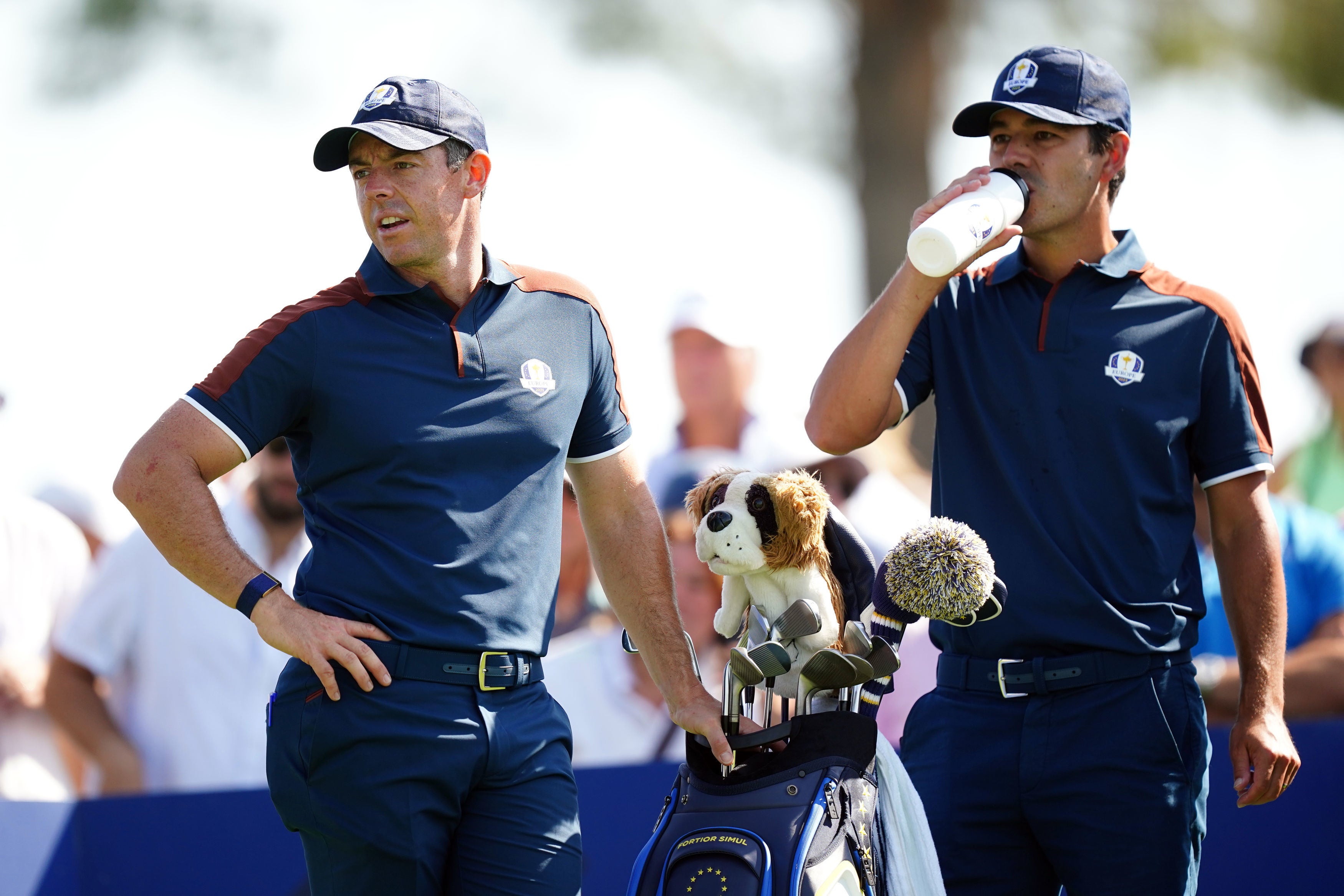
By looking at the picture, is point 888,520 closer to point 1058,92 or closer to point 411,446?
point 1058,92

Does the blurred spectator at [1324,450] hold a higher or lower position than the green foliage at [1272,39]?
lower

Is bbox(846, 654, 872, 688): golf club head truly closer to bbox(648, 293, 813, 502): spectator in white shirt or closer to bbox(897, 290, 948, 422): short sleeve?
bbox(897, 290, 948, 422): short sleeve

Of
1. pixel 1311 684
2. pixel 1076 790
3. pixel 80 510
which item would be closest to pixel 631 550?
pixel 1076 790

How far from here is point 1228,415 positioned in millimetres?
3318

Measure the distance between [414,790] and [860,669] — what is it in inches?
36.2

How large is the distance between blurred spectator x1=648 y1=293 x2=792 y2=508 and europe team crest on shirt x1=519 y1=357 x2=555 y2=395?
3702 millimetres

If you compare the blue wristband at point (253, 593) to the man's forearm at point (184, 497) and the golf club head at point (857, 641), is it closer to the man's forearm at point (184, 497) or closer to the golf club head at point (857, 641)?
the man's forearm at point (184, 497)

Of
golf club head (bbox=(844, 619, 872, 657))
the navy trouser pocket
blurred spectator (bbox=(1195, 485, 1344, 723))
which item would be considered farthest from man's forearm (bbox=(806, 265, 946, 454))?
blurred spectator (bbox=(1195, 485, 1344, 723))

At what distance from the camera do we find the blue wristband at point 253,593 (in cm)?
292

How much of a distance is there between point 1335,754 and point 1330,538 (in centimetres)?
87

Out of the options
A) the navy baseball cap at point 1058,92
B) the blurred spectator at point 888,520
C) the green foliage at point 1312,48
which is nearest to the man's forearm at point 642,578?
the navy baseball cap at point 1058,92

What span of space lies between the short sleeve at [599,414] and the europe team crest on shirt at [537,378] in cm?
17

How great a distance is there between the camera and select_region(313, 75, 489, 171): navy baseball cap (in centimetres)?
305

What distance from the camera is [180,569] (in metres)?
3.01
